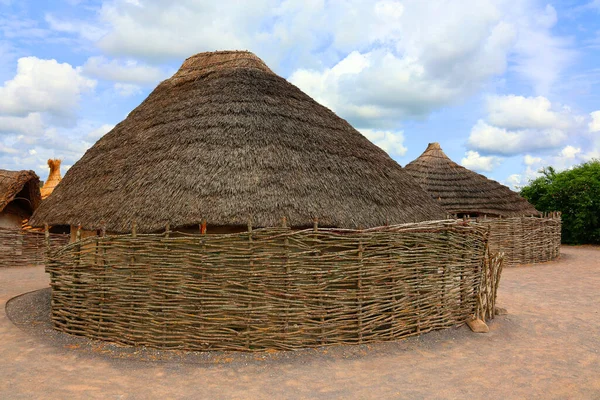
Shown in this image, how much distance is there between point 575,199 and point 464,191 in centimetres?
677

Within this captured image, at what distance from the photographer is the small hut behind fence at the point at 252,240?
5.88 metres

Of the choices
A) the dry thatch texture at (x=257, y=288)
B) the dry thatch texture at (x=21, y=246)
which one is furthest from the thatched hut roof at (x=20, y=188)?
the dry thatch texture at (x=257, y=288)

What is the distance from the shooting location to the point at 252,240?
5.80 m

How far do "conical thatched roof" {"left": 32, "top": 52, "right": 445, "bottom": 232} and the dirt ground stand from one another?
1.79 m

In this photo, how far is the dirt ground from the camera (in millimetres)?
4867

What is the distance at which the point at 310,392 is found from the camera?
15.8ft

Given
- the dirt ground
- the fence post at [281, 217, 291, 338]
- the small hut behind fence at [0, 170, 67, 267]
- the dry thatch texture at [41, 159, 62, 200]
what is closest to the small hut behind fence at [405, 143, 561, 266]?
the dirt ground

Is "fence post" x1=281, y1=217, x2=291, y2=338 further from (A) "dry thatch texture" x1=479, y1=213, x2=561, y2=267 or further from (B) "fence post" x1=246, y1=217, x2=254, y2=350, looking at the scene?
(A) "dry thatch texture" x1=479, y1=213, x2=561, y2=267

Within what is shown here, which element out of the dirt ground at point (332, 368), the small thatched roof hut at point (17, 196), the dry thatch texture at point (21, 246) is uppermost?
the small thatched roof hut at point (17, 196)

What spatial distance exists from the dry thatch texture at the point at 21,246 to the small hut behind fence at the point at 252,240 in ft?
23.4

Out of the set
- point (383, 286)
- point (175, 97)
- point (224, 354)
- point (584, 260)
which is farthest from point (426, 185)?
point (224, 354)

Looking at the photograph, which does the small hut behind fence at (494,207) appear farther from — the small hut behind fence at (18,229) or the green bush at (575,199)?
the small hut behind fence at (18,229)

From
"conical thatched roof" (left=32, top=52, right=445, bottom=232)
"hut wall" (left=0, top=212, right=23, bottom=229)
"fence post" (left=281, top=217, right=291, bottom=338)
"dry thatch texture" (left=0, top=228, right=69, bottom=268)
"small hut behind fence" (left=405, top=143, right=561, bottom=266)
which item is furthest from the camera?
"hut wall" (left=0, top=212, right=23, bottom=229)

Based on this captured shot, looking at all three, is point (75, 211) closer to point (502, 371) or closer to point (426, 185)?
point (502, 371)
